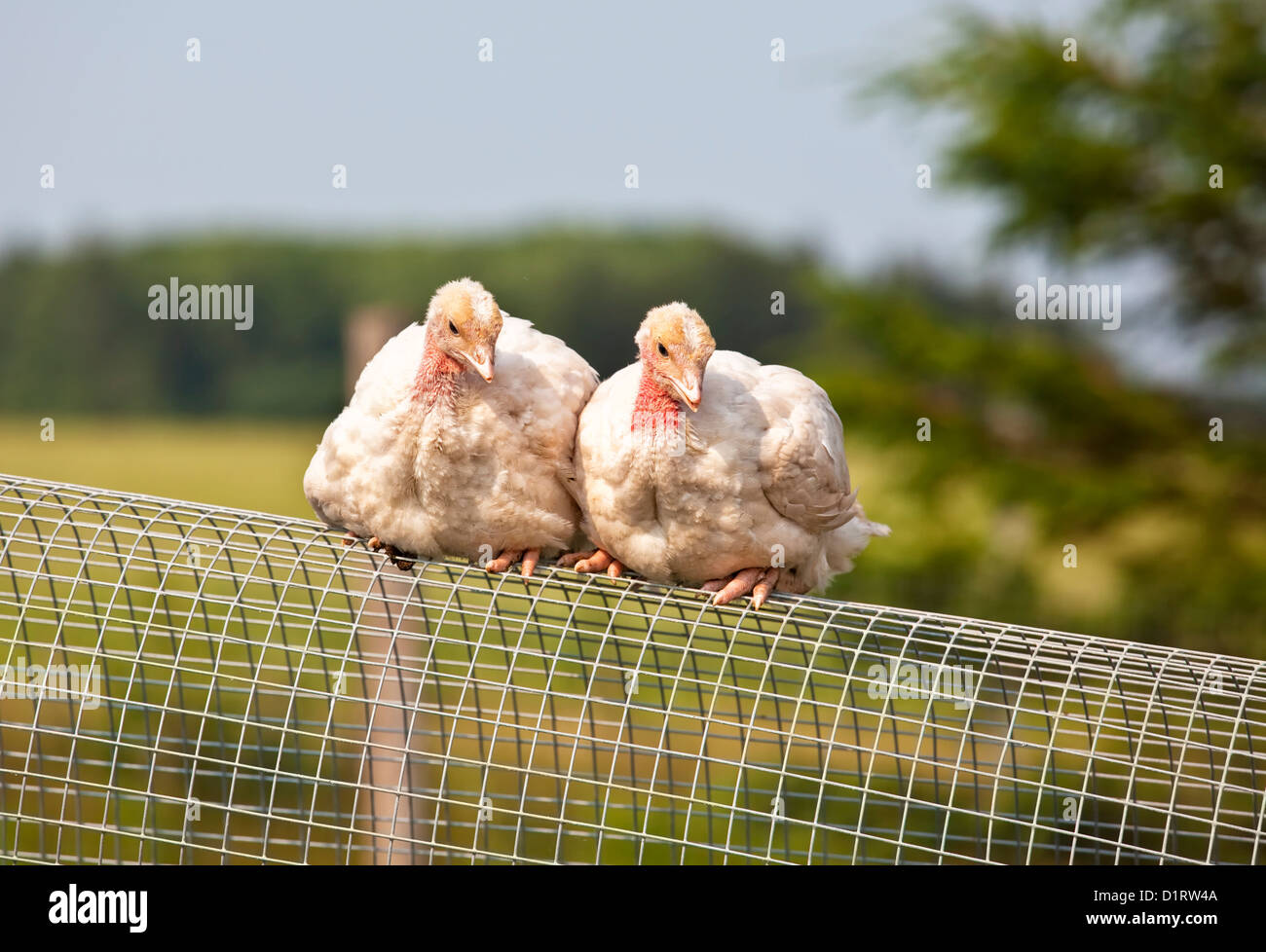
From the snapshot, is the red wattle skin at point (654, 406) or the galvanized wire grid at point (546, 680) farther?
the red wattle skin at point (654, 406)

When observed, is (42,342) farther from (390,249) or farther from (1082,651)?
(1082,651)

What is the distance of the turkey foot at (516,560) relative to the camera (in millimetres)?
3467

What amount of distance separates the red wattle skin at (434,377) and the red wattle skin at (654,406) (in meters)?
0.50

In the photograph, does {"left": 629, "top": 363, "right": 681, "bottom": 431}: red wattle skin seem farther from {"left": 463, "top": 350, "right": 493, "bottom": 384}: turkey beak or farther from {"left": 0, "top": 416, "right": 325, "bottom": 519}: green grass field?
{"left": 0, "top": 416, "right": 325, "bottom": 519}: green grass field

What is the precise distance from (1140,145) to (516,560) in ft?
20.3

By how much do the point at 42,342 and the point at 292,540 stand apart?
32.3 m

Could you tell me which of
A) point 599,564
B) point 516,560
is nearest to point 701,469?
point 599,564

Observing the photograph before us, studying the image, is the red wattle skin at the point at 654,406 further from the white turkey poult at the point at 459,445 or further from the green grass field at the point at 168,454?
the green grass field at the point at 168,454

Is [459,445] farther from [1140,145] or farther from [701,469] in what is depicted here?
[1140,145]

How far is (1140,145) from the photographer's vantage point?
8016 millimetres

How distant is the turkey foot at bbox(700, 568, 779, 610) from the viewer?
341 centimetres

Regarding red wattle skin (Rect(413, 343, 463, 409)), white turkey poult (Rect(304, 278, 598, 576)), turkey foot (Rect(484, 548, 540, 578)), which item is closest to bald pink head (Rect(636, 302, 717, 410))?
white turkey poult (Rect(304, 278, 598, 576))

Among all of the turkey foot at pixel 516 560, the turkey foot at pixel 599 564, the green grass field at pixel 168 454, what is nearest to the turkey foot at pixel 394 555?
the turkey foot at pixel 516 560
